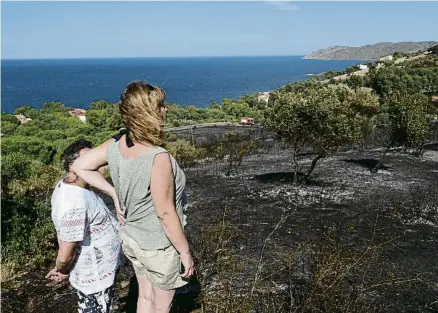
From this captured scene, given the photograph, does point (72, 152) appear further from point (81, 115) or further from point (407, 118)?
point (81, 115)

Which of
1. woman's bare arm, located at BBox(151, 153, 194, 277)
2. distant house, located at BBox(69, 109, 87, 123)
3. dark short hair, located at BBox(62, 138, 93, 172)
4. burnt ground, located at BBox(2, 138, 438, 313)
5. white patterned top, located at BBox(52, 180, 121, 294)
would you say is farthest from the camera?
distant house, located at BBox(69, 109, 87, 123)

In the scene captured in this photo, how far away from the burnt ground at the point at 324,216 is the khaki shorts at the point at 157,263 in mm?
1928

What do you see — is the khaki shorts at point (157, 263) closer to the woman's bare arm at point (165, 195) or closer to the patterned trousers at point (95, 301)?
the woman's bare arm at point (165, 195)

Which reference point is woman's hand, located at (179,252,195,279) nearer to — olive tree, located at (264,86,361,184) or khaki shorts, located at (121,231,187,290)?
khaki shorts, located at (121,231,187,290)

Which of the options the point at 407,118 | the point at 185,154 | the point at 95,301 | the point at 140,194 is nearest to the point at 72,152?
the point at 140,194

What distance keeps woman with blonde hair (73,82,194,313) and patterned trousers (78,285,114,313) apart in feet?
0.88

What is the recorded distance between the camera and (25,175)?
14547mm

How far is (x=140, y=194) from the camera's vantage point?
2527 millimetres

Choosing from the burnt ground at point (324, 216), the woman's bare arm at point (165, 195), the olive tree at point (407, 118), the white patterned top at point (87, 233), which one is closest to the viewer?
the woman's bare arm at point (165, 195)

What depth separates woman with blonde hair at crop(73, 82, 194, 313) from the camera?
7.90 ft

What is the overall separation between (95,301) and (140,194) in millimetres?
982

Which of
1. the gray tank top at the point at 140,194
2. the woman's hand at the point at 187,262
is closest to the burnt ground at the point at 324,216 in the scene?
the woman's hand at the point at 187,262

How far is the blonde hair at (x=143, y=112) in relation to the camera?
239 centimetres

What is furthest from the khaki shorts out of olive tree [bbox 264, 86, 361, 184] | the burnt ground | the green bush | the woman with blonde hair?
the green bush
